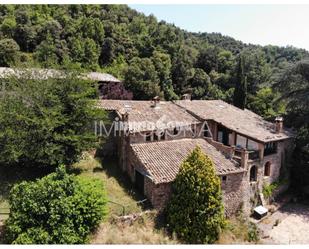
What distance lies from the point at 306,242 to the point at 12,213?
19676 millimetres

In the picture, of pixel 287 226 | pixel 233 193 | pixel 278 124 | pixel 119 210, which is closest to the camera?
pixel 119 210

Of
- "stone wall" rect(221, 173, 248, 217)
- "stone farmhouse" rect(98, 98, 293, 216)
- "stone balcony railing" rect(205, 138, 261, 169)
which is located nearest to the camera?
"stone farmhouse" rect(98, 98, 293, 216)

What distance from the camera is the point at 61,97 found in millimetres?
21453

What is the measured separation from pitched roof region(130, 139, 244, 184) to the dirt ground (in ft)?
16.7

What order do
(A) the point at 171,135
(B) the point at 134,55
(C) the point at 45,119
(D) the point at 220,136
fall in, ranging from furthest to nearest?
(B) the point at 134,55
(D) the point at 220,136
(A) the point at 171,135
(C) the point at 45,119

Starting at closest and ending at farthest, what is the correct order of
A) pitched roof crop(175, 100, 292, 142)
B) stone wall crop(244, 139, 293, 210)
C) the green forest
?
1. stone wall crop(244, 139, 293, 210)
2. pitched roof crop(175, 100, 292, 142)
3. the green forest

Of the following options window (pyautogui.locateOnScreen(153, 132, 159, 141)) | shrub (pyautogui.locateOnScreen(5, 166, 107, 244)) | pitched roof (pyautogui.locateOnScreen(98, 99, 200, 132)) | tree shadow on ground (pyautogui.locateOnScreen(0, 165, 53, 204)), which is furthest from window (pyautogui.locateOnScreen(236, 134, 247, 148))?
tree shadow on ground (pyautogui.locateOnScreen(0, 165, 53, 204))

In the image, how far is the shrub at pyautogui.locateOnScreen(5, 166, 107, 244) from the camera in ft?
49.4

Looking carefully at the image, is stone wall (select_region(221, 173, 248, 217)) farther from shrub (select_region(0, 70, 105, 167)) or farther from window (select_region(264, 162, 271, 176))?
shrub (select_region(0, 70, 105, 167))

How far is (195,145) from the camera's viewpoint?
80.4ft

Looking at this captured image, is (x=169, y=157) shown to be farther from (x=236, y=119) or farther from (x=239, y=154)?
(x=236, y=119)

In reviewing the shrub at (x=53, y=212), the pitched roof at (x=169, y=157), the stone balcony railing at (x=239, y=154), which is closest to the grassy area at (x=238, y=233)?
the pitched roof at (x=169, y=157)

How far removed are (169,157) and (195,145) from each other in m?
3.21

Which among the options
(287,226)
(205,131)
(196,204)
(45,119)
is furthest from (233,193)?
(45,119)
